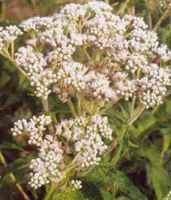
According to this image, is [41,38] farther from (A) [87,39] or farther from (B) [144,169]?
(B) [144,169]

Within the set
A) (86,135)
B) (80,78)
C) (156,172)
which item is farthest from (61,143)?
(156,172)

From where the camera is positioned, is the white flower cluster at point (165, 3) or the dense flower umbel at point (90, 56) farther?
the white flower cluster at point (165, 3)

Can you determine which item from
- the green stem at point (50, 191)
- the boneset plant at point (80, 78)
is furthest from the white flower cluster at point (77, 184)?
the green stem at point (50, 191)

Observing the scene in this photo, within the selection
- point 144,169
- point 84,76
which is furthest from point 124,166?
point 84,76

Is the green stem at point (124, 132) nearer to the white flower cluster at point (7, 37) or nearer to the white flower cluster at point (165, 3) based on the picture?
the white flower cluster at point (7, 37)

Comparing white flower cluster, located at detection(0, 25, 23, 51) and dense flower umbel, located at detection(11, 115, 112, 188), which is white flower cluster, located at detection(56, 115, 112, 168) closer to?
dense flower umbel, located at detection(11, 115, 112, 188)

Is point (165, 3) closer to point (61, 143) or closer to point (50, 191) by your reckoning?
point (61, 143)
